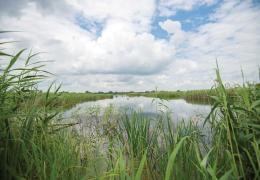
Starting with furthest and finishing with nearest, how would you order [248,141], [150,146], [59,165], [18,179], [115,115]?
[115,115] < [150,146] < [59,165] < [248,141] < [18,179]

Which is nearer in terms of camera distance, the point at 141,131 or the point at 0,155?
the point at 0,155

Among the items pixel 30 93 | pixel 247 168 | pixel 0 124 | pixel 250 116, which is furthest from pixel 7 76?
pixel 247 168

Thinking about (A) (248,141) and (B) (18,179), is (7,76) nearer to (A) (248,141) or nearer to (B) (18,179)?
(B) (18,179)

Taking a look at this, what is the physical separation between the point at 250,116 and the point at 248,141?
21cm

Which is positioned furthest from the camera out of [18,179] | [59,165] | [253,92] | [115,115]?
[115,115]

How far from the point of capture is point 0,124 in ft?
4.63

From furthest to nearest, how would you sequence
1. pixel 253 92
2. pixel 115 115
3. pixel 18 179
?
pixel 115 115, pixel 253 92, pixel 18 179

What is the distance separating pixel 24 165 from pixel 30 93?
0.95m

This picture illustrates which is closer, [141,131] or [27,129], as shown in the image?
[27,129]

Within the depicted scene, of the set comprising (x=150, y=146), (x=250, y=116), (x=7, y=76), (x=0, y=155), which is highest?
(x=7, y=76)

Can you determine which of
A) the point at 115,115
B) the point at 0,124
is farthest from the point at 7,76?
the point at 115,115

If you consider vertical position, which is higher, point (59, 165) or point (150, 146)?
point (59, 165)

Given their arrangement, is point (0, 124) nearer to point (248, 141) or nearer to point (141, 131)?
point (248, 141)

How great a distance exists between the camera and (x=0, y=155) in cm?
135
